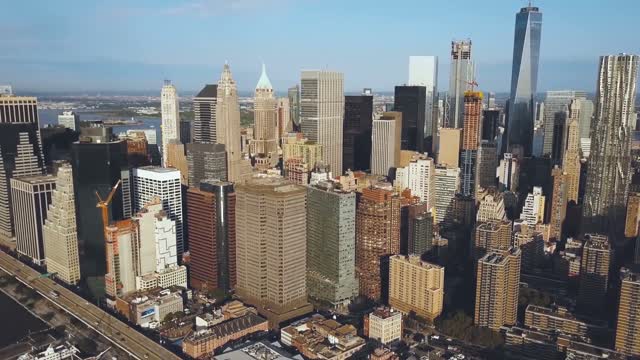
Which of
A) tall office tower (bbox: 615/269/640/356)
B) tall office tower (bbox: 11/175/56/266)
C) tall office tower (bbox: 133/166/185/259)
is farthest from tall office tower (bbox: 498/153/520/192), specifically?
tall office tower (bbox: 11/175/56/266)

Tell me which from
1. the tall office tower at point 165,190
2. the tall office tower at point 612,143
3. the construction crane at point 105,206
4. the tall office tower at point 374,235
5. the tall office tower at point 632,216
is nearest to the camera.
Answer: the construction crane at point 105,206

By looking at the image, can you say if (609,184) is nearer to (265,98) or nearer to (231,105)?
(231,105)

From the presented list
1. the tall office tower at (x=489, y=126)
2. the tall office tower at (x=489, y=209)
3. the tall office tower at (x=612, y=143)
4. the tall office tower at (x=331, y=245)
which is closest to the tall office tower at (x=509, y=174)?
the tall office tower at (x=612, y=143)

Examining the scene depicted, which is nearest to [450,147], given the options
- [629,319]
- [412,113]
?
[412,113]

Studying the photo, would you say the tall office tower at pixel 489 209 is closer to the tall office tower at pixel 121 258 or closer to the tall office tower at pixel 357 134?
the tall office tower at pixel 357 134

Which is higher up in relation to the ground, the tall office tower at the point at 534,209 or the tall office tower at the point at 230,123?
the tall office tower at the point at 230,123

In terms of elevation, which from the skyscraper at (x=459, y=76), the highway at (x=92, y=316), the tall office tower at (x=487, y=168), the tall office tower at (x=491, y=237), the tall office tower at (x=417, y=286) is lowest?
the highway at (x=92, y=316)

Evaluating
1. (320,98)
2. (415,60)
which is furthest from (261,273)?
(415,60)
